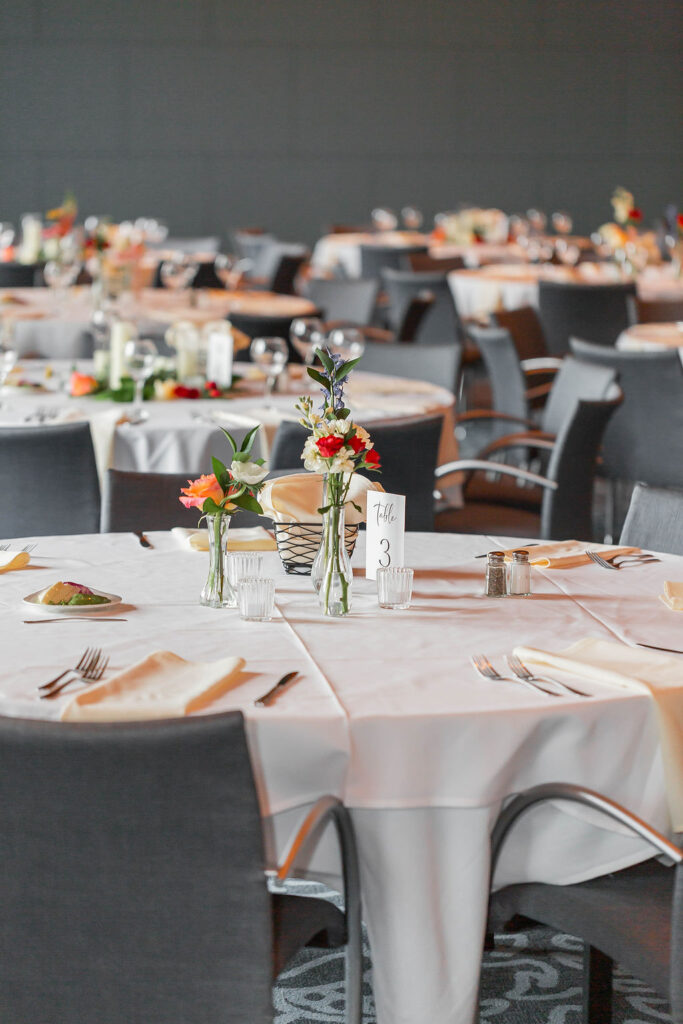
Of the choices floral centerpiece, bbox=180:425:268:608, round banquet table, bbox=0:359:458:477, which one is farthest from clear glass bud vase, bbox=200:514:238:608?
round banquet table, bbox=0:359:458:477

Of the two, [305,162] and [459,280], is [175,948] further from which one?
[305,162]

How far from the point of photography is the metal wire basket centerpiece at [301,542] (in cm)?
239

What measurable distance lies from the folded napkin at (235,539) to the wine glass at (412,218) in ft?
35.7

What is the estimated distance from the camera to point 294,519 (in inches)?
93.8

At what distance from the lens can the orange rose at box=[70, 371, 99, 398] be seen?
4.29m

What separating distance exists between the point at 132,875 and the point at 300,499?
0.99m

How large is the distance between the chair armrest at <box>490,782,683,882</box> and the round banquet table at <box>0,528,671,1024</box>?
2 cm

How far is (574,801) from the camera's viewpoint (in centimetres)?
181

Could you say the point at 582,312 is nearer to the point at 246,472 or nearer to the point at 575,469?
the point at 575,469

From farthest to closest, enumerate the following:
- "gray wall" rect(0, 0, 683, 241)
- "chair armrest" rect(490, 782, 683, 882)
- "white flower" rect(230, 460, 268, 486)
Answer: "gray wall" rect(0, 0, 683, 241) < "white flower" rect(230, 460, 268, 486) < "chair armrest" rect(490, 782, 683, 882)

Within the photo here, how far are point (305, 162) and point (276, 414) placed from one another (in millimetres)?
10154

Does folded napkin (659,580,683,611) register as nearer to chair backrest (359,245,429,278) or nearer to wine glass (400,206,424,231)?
chair backrest (359,245,429,278)

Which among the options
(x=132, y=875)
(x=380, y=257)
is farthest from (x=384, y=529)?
(x=380, y=257)

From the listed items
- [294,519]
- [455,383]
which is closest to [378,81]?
[455,383]
